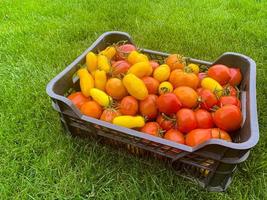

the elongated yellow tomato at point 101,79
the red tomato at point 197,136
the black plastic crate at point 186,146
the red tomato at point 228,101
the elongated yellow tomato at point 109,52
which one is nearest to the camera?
the black plastic crate at point 186,146

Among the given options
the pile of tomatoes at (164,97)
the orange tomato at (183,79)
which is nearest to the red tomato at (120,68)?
the pile of tomatoes at (164,97)

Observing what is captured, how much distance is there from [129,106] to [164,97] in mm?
148

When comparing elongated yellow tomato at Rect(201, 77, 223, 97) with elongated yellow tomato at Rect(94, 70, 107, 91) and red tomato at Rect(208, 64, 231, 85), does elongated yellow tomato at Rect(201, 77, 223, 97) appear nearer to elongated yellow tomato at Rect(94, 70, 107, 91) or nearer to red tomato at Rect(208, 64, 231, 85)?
red tomato at Rect(208, 64, 231, 85)

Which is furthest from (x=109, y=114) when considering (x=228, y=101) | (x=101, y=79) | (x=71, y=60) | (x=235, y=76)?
(x=71, y=60)

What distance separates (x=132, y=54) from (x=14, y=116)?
675 mm

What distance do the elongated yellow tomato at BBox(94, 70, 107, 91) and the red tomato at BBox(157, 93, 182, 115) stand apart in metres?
0.27

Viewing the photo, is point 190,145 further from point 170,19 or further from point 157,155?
point 170,19

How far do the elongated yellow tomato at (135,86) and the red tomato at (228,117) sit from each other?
303mm

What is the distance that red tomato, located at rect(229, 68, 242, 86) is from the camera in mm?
1563

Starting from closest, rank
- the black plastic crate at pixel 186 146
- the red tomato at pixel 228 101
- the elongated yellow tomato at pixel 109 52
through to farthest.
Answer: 1. the black plastic crate at pixel 186 146
2. the red tomato at pixel 228 101
3. the elongated yellow tomato at pixel 109 52

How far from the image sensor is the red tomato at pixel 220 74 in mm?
1527

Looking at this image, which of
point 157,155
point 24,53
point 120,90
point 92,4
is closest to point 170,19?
point 92,4

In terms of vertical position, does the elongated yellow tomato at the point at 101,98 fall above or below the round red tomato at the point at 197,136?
above

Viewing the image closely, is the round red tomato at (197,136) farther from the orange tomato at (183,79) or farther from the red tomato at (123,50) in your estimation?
the red tomato at (123,50)
